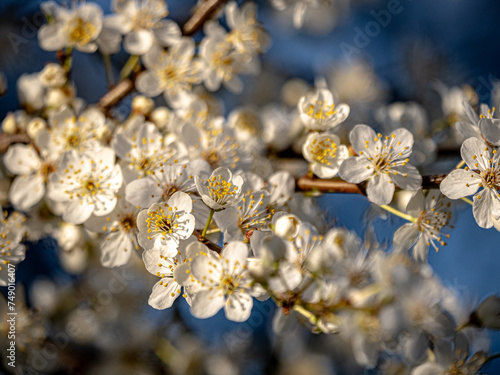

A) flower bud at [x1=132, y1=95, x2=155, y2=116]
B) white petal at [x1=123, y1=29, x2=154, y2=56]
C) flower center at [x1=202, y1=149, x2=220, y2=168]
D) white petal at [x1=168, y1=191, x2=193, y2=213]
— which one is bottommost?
flower bud at [x1=132, y1=95, x2=155, y2=116]

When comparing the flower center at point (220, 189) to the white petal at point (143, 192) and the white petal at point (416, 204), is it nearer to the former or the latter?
the white petal at point (143, 192)

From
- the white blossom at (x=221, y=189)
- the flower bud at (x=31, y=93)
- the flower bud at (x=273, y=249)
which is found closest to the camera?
the flower bud at (x=273, y=249)

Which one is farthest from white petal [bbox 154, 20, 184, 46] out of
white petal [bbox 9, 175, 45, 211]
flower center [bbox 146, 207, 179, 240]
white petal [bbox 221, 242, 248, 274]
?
white petal [bbox 221, 242, 248, 274]

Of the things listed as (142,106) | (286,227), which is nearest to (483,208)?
(286,227)

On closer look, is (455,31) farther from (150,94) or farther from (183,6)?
(150,94)

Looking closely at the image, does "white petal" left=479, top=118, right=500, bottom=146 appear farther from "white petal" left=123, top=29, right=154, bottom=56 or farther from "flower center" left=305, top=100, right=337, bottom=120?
"white petal" left=123, top=29, right=154, bottom=56

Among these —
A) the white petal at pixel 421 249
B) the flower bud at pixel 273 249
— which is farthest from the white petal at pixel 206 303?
the white petal at pixel 421 249

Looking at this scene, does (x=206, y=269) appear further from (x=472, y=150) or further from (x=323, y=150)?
(x=472, y=150)
